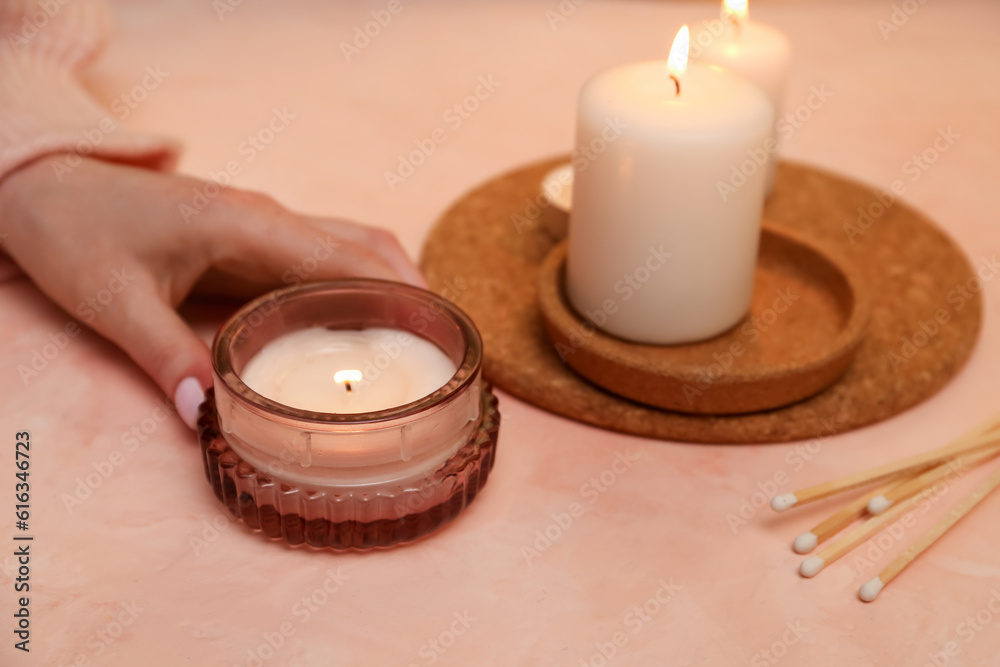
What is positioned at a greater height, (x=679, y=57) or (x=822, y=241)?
(x=679, y=57)

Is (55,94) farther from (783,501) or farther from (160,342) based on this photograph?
(783,501)

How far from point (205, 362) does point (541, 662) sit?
0.31 metres

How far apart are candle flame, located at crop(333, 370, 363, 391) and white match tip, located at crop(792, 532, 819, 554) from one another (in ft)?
0.97

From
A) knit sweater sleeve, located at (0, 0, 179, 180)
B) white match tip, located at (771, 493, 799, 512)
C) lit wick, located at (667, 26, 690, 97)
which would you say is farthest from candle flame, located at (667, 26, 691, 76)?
knit sweater sleeve, located at (0, 0, 179, 180)

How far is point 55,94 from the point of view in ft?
3.12

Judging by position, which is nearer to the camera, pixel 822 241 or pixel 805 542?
pixel 805 542

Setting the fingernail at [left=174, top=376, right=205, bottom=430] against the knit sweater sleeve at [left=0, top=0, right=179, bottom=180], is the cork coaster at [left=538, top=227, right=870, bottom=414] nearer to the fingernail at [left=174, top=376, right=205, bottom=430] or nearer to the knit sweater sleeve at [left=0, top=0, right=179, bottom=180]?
→ the fingernail at [left=174, top=376, right=205, bottom=430]

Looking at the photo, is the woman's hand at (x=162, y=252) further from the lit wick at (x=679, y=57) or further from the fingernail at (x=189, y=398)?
the lit wick at (x=679, y=57)

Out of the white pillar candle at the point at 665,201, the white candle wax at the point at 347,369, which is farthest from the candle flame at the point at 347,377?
the white pillar candle at the point at 665,201

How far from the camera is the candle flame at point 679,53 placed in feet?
2.36

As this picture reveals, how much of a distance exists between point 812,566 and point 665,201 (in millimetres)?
264

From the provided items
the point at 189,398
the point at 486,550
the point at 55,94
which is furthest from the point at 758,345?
the point at 55,94

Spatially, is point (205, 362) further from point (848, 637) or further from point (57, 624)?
point (848, 637)

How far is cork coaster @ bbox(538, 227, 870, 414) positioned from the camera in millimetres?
710
